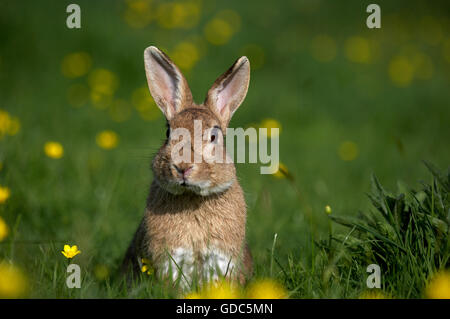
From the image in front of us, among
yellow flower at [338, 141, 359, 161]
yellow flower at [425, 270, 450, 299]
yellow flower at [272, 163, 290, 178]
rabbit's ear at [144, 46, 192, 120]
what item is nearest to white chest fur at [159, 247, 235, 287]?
yellow flower at [272, 163, 290, 178]

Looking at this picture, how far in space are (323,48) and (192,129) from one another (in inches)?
292

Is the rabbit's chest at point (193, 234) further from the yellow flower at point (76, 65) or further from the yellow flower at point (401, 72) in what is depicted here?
the yellow flower at point (401, 72)

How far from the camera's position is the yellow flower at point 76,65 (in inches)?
309

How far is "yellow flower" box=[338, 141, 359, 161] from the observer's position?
703 centimetres

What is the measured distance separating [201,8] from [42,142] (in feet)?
18.1

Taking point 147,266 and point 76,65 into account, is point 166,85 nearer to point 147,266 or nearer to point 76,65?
point 147,266

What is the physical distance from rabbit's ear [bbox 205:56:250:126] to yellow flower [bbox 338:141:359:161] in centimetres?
364

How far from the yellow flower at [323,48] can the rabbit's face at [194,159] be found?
656cm

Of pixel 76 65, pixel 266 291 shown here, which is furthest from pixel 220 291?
pixel 76 65

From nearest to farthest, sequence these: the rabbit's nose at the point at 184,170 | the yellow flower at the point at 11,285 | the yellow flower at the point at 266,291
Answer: the yellow flower at the point at 11,285
the yellow flower at the point at 266,291
the rabbit's nose at the point at 184,170

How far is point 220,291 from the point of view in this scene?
8.46 ft

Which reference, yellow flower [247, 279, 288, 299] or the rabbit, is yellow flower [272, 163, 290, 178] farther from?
yellow flower [247, 279, 288, 299]

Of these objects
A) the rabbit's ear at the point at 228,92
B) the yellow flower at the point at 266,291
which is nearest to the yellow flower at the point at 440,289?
the yellow flower at the point at 266,291

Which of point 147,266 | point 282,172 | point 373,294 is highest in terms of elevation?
point 282,172
